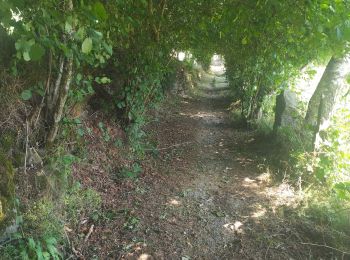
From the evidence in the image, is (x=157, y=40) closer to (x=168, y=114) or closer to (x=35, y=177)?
(x=35, y=177)

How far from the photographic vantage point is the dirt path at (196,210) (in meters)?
4.17

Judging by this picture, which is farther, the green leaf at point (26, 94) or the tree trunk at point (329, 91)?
the tree trunk at point (329, 91)

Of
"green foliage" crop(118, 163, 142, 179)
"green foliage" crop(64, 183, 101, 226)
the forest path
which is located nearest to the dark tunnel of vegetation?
"green foliage" crop(64, 183, 101, 226)

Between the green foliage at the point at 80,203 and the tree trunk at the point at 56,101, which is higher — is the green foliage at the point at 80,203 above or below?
below

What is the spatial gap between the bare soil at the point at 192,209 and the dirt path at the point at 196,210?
13 millimetres

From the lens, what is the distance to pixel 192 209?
5133 mm

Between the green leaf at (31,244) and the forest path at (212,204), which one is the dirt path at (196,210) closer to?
the forest path at (212,204)

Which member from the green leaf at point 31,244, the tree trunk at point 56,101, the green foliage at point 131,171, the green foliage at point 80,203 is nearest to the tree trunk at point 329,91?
the green foliage at point 131,171

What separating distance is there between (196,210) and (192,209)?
0.23 feet

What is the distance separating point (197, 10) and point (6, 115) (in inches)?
165

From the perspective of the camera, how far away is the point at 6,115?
3861 mm

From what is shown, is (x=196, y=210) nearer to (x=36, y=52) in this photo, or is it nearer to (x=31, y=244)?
(x=31, y=244)

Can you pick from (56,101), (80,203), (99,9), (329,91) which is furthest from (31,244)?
(329,91)

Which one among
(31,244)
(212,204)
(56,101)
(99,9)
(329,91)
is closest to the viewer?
(99,9)
